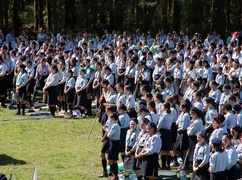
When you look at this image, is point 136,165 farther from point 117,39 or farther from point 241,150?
point 117,39

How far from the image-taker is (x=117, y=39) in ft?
91.2

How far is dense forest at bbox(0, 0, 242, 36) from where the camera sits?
124 ft

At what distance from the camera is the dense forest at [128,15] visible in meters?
Answer: 37.9

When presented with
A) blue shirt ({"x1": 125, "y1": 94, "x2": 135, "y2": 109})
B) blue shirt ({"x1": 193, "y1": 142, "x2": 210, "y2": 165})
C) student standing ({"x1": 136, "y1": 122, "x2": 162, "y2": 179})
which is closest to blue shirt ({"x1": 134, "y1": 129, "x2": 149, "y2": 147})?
student standing ({"x1": 136, "y1": 122, "x2": 162, "y2": 179})

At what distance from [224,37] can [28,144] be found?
2646 cm

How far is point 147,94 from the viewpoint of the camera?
579 inches

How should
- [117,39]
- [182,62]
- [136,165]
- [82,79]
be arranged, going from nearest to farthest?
[136,165] < [82,79] < [182,62] < [117,39]

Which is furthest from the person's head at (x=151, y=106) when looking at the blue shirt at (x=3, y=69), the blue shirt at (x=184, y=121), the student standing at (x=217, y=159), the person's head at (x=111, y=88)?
the blue shirt at (x=3, y=69)

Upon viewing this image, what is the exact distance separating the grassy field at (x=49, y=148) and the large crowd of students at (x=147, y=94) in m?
0.73

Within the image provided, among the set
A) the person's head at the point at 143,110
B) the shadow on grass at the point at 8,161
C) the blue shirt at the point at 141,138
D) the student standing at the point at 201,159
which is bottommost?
the shadow on grass at the point at 8,161

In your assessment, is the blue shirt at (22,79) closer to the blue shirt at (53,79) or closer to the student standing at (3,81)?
the blue shirt at (53,79)

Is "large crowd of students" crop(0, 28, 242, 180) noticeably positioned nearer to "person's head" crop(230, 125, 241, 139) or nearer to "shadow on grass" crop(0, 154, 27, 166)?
"person's head" crop(230, 125, 241, 139)

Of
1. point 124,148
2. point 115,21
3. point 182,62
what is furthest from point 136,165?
point 115,21

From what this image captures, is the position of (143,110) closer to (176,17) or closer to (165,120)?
(165,120)
